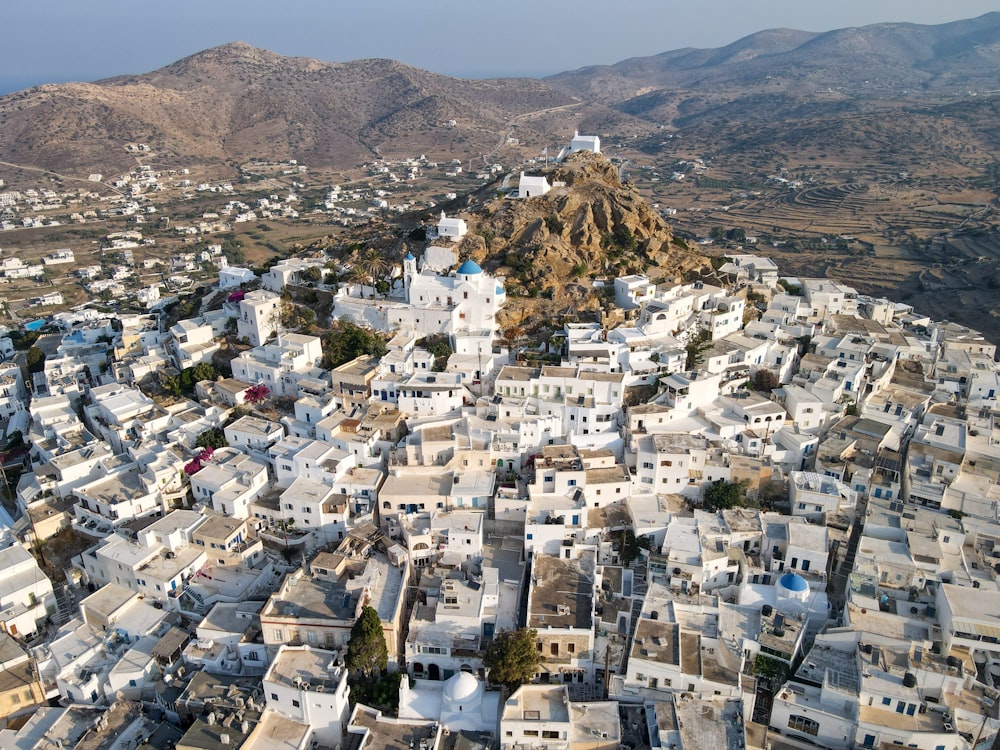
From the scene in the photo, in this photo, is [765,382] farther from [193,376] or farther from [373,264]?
[193,376]

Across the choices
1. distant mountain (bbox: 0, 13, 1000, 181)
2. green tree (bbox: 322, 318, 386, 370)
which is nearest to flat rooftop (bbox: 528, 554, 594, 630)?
green tree (bbox: 322, 318, 386, 370)

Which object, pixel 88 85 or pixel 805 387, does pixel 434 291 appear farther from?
pixel 88 85

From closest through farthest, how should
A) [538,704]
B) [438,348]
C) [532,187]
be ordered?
[538,704]
[438,348]
[532,187]

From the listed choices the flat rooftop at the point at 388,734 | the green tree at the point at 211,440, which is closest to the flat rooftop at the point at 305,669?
the flat rooftop at the point at 388,734

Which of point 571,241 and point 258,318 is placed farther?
point 571,241

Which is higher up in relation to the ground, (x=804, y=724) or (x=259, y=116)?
(x=259, y=116)

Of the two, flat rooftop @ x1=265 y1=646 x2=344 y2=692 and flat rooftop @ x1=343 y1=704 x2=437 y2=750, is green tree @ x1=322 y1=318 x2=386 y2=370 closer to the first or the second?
flat rooftop @ x1=265 y1=646 x2=344 y2=692

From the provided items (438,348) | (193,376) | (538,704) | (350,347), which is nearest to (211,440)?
(193,376)

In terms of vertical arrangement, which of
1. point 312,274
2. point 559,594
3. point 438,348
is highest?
point 312,274
